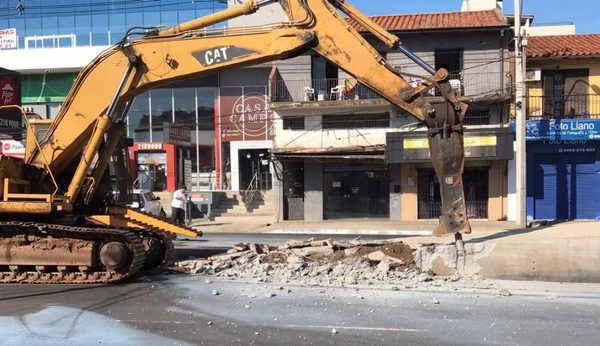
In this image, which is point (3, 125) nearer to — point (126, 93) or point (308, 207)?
point (126, 93)

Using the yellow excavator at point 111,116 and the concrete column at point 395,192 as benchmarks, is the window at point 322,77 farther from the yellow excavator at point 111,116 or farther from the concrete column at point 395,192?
the yellow excavator at point 111,116

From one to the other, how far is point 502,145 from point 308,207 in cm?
947

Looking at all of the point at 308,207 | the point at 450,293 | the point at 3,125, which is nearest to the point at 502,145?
the point at 308,207

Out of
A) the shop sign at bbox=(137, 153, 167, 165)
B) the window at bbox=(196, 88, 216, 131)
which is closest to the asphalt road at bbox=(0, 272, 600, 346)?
the shop sign at bbox=(137, 153, 167, 165)

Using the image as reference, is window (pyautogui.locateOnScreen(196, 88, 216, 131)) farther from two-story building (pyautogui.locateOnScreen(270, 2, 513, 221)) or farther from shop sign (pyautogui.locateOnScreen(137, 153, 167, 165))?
two-story building (pyautogui.locateOnScreen(270, 2, 513, 221))

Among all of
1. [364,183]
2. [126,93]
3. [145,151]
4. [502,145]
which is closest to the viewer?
[126,93]

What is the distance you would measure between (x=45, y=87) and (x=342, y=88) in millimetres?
18844

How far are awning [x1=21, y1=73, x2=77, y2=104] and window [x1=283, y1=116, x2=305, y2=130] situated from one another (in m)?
14.6

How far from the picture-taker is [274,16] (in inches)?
1332

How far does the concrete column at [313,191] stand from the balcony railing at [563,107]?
9970 mm

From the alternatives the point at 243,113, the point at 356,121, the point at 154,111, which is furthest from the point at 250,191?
the point at 154,111

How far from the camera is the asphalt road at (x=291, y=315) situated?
640 cm

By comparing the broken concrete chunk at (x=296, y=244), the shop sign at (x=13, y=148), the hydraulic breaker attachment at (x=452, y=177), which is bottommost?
the broken concrete chunk at (x=296, y=244)

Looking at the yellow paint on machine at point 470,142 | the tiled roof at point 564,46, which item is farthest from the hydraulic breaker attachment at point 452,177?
the tiled roof at point 564,46
